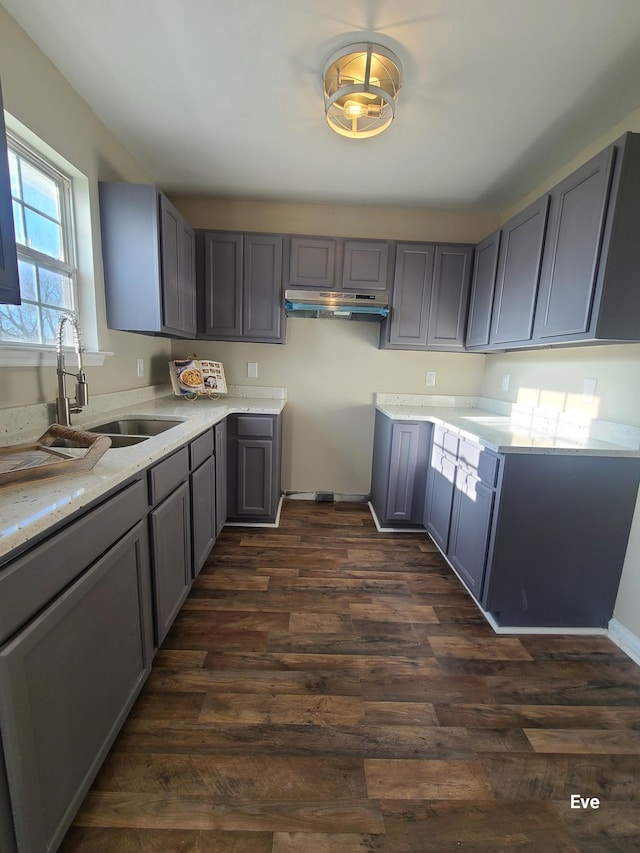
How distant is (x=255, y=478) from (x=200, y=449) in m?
0.84

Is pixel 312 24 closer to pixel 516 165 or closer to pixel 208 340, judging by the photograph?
pixel 516 165

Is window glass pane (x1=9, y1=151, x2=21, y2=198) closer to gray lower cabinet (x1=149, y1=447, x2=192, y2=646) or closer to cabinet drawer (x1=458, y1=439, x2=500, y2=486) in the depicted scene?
gray lower cabinet (x1=149, y1=447, x2=192, y2=646)

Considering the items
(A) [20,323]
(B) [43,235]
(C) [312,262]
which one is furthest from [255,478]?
(B) [43,235]

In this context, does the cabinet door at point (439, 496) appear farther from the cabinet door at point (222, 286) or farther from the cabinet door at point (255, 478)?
the cabinet door at point (222, 286)

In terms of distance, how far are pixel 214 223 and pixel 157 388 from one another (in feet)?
4.91

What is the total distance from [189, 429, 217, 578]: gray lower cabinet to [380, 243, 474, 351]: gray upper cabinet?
5.63 feet

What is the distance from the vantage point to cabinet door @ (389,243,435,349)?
2.71m

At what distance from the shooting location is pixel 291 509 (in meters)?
3.08

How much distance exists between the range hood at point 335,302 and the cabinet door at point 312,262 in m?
0.16

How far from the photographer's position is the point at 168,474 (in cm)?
146

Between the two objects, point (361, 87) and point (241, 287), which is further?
point (241, 287)

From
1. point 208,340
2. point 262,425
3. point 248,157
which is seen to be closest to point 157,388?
point 208,340

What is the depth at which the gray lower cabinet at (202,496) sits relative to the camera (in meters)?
1.81

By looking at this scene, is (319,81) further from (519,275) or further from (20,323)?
(20,323)
